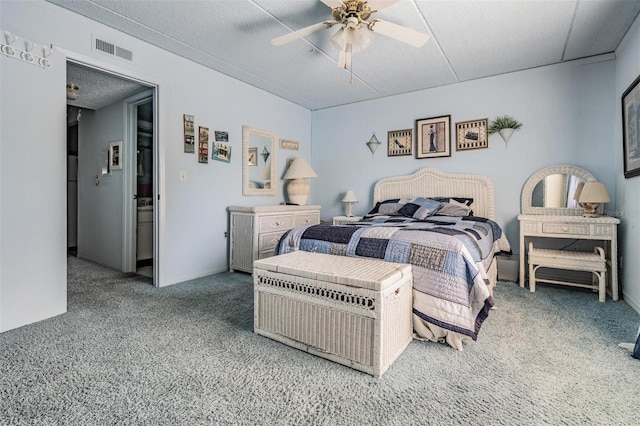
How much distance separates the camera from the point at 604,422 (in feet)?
4.10

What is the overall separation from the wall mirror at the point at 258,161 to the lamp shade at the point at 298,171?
0.82 feet

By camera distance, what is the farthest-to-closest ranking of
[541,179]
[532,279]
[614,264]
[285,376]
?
[541,179] < [532,279] < [614,264] < [285,376]

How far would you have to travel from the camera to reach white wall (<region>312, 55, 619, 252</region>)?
128 inches

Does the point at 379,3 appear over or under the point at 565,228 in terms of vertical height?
over

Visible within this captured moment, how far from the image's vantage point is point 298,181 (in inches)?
176

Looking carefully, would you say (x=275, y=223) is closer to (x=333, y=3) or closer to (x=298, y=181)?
(x=298, y=181)

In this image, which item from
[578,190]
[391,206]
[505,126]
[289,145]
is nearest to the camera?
[578,190]

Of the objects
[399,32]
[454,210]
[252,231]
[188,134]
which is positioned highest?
[399,32]

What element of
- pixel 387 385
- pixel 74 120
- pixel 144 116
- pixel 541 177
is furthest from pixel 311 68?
pixel 74 120

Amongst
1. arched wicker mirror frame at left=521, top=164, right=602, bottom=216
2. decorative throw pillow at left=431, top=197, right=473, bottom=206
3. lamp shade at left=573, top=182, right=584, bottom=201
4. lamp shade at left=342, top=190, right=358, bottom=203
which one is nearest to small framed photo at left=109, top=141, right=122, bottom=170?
lamp shade at left=342, top=190, right=358, bottom=203

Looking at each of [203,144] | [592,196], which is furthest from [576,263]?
[203,144]

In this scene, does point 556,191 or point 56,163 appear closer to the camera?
point 56,163

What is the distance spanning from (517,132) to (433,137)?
0.94m

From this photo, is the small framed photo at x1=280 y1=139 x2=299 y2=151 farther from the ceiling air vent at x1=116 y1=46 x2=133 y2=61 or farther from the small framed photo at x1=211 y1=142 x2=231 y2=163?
the ceiling air vent at x1=116 y1=46 x2=133 y2=61
